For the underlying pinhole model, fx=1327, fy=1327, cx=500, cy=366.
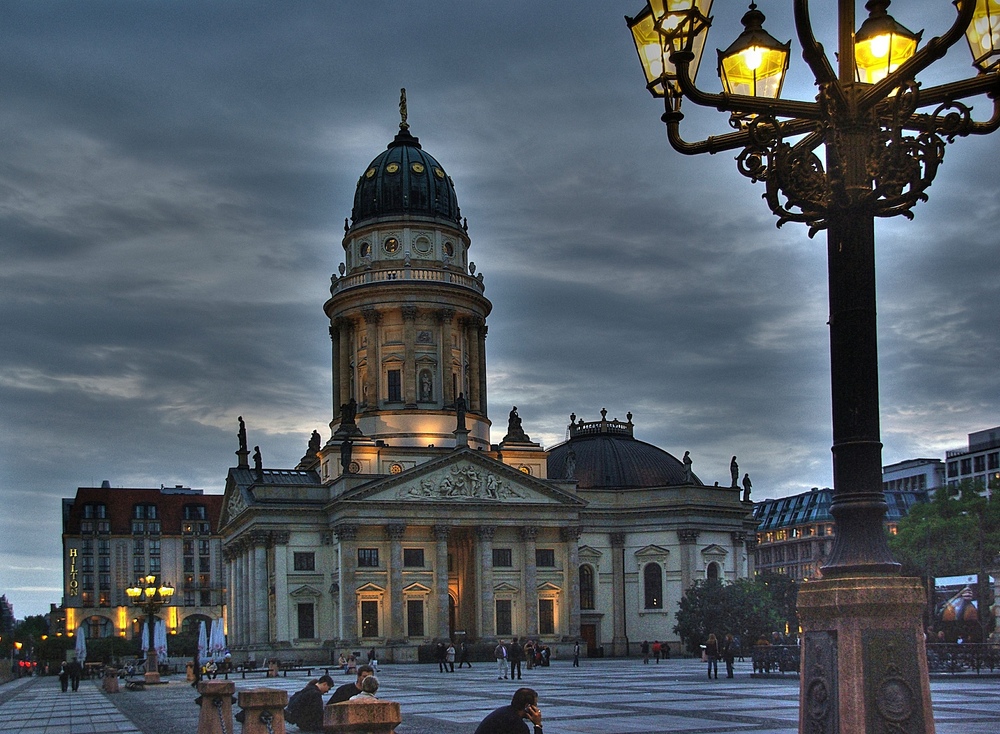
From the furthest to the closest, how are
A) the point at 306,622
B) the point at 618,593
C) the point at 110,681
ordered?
the point at 618,593 < the point at 306,622 < the point at 110,681

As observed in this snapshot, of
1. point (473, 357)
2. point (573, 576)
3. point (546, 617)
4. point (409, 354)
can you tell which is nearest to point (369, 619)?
point (546, 617)

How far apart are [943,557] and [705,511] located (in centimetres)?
1837

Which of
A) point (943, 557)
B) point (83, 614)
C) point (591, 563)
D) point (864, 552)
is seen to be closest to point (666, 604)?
point (591, 563)

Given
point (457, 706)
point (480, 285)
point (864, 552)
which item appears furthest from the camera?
point (480, 285)

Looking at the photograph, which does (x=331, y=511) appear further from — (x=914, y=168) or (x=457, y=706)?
(x=914, y=168)

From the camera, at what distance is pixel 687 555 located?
9919cm

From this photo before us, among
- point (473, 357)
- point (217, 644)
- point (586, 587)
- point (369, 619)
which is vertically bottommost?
point (217, 644)

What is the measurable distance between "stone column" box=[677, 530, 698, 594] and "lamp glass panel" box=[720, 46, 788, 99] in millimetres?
88960

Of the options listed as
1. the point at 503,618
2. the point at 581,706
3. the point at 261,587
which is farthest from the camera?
the point at 503,618

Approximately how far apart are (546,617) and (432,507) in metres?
12.0

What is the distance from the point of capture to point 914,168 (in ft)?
37.9

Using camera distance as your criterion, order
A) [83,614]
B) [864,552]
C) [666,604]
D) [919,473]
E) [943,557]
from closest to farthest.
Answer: [864,552], [943,557], [666,604], [83,614], [919,473]

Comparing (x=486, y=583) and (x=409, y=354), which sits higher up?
(x=409, y=354)

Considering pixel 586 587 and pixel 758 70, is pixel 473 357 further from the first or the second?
pixel 758 70
